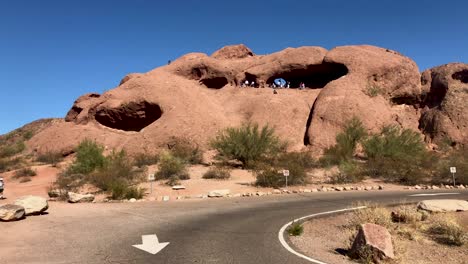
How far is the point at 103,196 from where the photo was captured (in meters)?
18.9

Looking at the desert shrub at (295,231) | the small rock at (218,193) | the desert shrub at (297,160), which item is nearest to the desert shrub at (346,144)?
the desert shrub at (297,160)

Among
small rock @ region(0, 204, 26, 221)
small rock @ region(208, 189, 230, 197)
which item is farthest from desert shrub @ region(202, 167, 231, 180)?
small rock @ region(0, 204, 26, 221)

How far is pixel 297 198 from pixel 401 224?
6.26 meters

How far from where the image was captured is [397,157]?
2681cm

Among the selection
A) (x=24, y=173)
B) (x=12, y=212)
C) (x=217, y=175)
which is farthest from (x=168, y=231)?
(x=24, y=173)

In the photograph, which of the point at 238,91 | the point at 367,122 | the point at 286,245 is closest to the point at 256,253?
the point at 286,245

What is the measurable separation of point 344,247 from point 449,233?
2774 millimetres

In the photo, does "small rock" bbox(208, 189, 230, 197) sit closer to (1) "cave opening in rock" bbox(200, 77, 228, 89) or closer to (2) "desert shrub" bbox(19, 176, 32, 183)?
(2) "desert shrub" bbox(19, 176, 32, 183)

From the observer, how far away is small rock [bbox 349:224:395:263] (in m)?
7.24

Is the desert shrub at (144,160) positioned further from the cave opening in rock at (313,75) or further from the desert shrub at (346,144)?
the cave opening in rock at (313,75)

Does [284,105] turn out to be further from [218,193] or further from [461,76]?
[218,193]

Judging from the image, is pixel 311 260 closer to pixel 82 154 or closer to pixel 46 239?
Result: pixel 46 239

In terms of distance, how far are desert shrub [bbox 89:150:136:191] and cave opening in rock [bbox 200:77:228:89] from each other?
1721cm

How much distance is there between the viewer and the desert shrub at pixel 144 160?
28766mm
